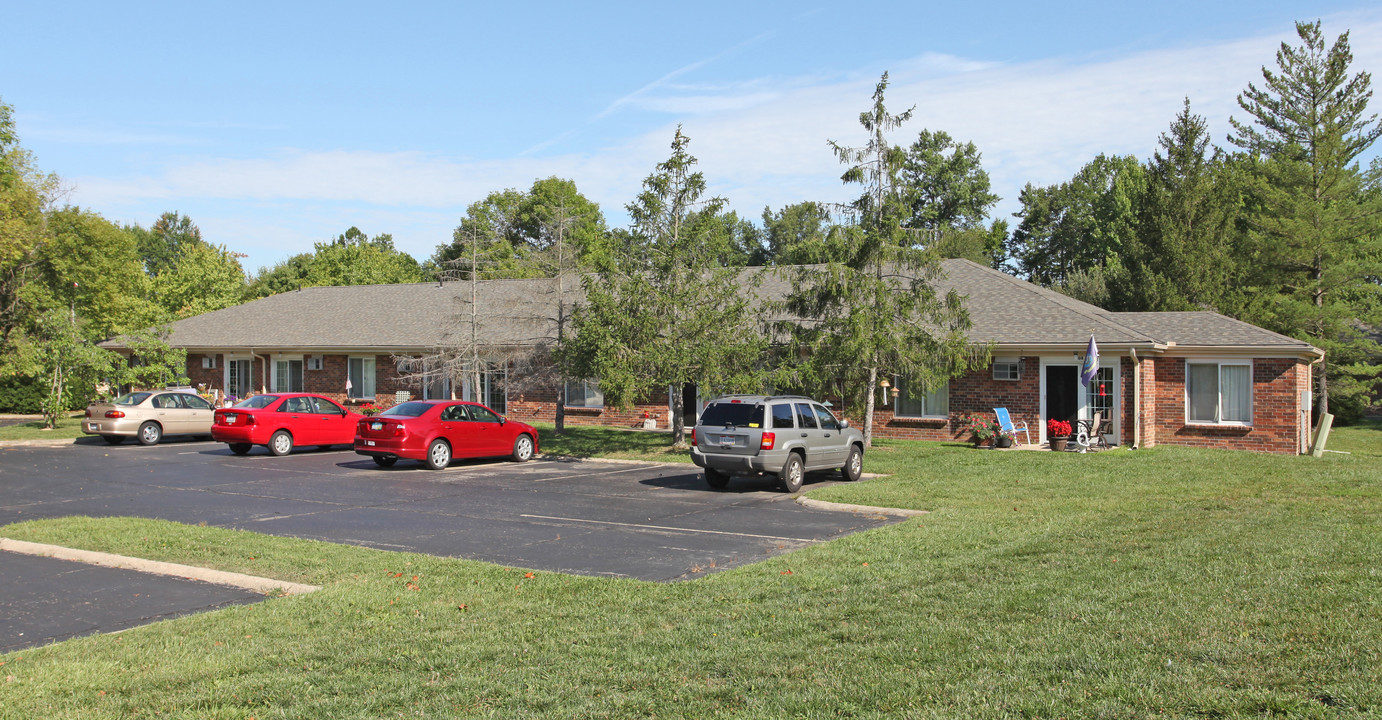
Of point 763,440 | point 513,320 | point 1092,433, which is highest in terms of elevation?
point 513,320

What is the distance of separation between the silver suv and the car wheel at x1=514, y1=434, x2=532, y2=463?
6.31 metres

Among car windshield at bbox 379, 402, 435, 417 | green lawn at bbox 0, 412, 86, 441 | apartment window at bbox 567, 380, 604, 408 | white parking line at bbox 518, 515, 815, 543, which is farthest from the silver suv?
green lawn at bbox 0, 412, 86, 441

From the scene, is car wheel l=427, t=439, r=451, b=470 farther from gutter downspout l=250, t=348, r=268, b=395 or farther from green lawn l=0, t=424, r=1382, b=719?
gutter downspout l=250, t=348, r=268, b=395

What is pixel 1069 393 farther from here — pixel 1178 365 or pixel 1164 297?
pixel 1164 297

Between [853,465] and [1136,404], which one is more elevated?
[1136,404]

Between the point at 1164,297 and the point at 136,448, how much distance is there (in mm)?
34223

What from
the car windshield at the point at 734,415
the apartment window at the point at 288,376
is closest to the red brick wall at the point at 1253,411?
the car windshield at the point at 734,415

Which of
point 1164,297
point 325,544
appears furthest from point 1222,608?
point 1164,297

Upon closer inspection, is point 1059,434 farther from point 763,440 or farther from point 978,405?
point 763,440

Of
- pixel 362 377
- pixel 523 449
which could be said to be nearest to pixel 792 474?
pixel 523 449

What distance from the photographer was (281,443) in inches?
923

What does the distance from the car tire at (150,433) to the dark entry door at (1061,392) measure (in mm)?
23829

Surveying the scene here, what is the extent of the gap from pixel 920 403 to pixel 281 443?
643 inches

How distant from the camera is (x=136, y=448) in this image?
25.4 meters
